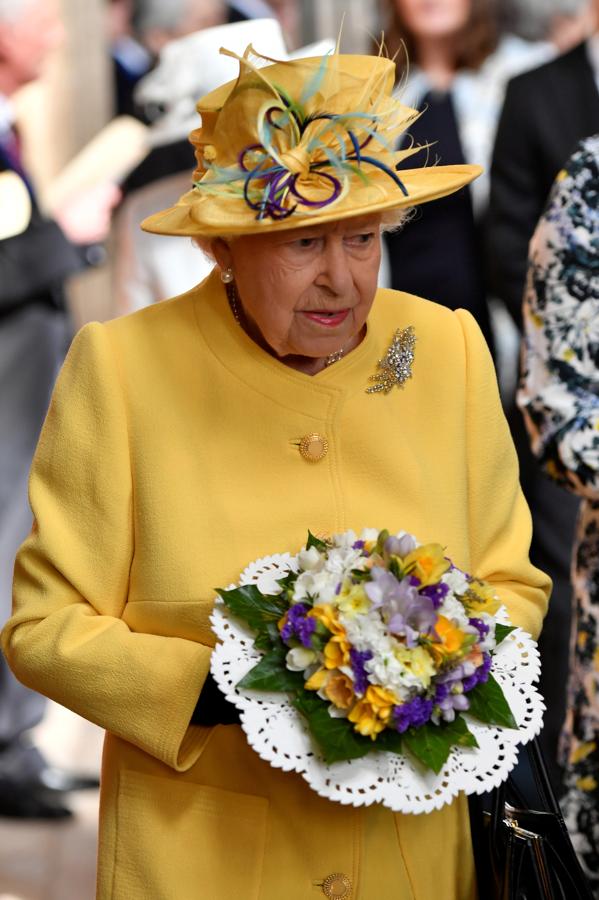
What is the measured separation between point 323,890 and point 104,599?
0.51 metres

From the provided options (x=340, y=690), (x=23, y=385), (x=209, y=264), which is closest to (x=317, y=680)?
(x=340, y=690)

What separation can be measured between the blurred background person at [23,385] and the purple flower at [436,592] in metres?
2.78

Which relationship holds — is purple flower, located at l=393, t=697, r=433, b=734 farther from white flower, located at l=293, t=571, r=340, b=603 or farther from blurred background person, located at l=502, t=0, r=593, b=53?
blurred background person, located at l=502, t=0, r=593, b=53

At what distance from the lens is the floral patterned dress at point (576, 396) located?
2619mm

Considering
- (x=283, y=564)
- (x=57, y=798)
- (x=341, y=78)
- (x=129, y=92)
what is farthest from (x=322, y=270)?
(x=129, y=92)

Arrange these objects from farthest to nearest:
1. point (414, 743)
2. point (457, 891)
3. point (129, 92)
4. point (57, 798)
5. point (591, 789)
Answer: point (129, 92)
point (57, 798)
point (591, 789)
point (457, 891)
point (414, 743)

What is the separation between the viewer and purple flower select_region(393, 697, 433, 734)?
1.76 m

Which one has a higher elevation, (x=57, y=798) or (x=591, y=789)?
(x=591, y=789)

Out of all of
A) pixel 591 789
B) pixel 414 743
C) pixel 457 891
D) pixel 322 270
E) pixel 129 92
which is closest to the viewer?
pixel 414 743

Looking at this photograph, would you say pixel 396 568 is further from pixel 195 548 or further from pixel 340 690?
pixel 195 548

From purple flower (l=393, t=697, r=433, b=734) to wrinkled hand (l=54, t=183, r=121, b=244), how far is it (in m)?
3.43

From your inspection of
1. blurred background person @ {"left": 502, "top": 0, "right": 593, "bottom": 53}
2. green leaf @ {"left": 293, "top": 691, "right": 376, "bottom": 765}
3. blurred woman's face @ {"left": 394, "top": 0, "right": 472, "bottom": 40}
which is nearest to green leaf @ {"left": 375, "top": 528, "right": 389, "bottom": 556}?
green leaf @ {"left": 293, "top": 691, "right": 376, "bottom": 765}

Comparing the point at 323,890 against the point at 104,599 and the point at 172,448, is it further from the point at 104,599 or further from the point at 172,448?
the point at 172,448

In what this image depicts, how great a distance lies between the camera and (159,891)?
1.99 metres
